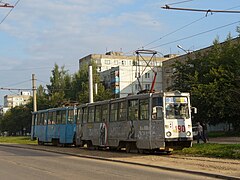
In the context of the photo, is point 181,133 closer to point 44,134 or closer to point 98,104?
point 98,104

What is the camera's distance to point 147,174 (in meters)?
15.1

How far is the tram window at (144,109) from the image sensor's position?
23.5 meters

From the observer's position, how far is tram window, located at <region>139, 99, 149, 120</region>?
2345 cm

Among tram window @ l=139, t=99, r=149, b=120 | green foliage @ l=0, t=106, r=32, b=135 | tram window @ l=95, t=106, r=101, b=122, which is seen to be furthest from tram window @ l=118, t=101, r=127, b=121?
green foliage @ l=0, t=106, r=32, b=135

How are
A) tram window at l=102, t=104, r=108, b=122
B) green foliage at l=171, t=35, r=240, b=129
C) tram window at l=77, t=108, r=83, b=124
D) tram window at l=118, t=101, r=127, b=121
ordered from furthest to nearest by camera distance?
green foliage at l=171, t=35, r=240, b=129
tram window at l=77, t=108, r=83, b=124
tram window at l=102, t=104, r=108, b=122
tram window at l=118, t=101, r=127, b=121

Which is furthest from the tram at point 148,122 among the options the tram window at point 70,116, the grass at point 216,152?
the tram window at point 70,116

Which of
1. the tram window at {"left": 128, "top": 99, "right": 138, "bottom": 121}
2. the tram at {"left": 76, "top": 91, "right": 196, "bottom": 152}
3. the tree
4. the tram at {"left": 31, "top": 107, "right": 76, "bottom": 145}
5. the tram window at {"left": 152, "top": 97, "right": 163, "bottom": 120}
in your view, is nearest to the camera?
the tram at {"left": 76, "top": 91, "right": 196, "bottom": 152}

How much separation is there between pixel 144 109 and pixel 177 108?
182cm

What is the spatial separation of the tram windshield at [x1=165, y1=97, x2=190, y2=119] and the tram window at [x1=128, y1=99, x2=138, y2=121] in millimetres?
2367

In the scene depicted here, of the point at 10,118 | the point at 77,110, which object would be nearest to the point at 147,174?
the point at 77,110

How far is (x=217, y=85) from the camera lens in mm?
43500

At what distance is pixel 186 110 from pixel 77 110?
13008 mm

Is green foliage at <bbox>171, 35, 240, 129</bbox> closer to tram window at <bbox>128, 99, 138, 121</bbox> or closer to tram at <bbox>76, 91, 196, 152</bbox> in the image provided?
tram at <bbox>76, 91, 196, 152</bbox>

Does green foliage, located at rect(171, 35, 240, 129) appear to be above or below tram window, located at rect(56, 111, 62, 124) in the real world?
above
